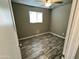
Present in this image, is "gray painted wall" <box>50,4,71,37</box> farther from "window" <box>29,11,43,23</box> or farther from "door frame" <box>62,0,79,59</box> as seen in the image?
"door frame" <box>62,0,79,59</box>

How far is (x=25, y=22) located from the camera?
173 inches

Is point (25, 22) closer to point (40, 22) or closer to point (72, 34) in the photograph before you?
point (40, 22)

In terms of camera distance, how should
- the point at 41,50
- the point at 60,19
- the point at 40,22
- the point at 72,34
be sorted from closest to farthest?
1. the point at 72,34
2. the point at 41,50
3. the point at 60,19
4. the point at 40,22

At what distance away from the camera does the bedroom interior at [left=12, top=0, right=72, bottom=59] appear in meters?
3.80

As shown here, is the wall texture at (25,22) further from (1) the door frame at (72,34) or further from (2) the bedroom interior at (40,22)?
(1) the door frame at (72,34)

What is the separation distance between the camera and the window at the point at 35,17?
469 centimetres

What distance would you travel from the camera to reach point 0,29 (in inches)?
28.0

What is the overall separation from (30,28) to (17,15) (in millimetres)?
1289

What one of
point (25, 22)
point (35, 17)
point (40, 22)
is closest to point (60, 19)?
point (40, 22)

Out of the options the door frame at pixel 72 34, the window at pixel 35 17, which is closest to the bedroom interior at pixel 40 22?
the window at pixel 35 17

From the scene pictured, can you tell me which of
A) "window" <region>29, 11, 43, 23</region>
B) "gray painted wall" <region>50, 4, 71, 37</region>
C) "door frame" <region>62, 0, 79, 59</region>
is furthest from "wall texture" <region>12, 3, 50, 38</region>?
"door frame" <region>62, 0, 79, 59</region>

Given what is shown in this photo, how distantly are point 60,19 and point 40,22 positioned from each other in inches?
60.6

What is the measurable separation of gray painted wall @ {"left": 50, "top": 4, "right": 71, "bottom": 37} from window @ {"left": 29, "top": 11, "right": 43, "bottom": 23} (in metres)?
1.08

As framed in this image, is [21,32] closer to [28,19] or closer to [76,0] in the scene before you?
[28,19]
